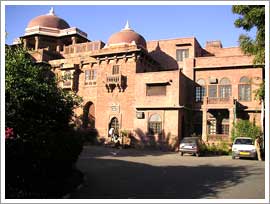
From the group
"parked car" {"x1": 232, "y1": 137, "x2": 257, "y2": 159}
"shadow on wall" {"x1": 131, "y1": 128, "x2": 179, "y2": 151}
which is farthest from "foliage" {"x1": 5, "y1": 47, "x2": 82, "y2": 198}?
"shadow on wall" {"x1": 131, "y1": 128, "x2": 179, "y2": 151}

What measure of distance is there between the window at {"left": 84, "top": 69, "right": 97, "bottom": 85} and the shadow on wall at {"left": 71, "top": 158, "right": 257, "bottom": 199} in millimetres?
20465

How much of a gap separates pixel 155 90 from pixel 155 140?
4649 millimetres

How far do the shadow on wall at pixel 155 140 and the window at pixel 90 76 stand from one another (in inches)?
322

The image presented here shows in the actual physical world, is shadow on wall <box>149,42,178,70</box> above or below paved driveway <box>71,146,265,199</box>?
above

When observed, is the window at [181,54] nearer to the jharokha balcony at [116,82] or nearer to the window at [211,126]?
the jharokha balcony at [116,82]

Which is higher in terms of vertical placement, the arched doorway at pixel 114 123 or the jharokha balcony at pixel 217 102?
the jharokha balcony at pixel 217 102

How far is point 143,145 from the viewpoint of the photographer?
92.4 feet

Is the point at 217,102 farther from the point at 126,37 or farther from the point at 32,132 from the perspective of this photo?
the point at 32,132

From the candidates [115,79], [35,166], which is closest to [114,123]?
[115,79]

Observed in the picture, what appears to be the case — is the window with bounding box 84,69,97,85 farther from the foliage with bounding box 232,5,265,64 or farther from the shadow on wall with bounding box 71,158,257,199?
the foliage with bounding box 232,5,265,64

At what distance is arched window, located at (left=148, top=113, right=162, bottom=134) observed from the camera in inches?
1098

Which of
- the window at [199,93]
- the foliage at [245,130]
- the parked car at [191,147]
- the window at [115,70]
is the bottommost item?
the parked car at [191,147]

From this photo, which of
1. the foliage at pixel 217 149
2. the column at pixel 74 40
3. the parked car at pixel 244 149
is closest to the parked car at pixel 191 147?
the foliage at pixel 217 149

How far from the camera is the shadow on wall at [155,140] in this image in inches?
1065
